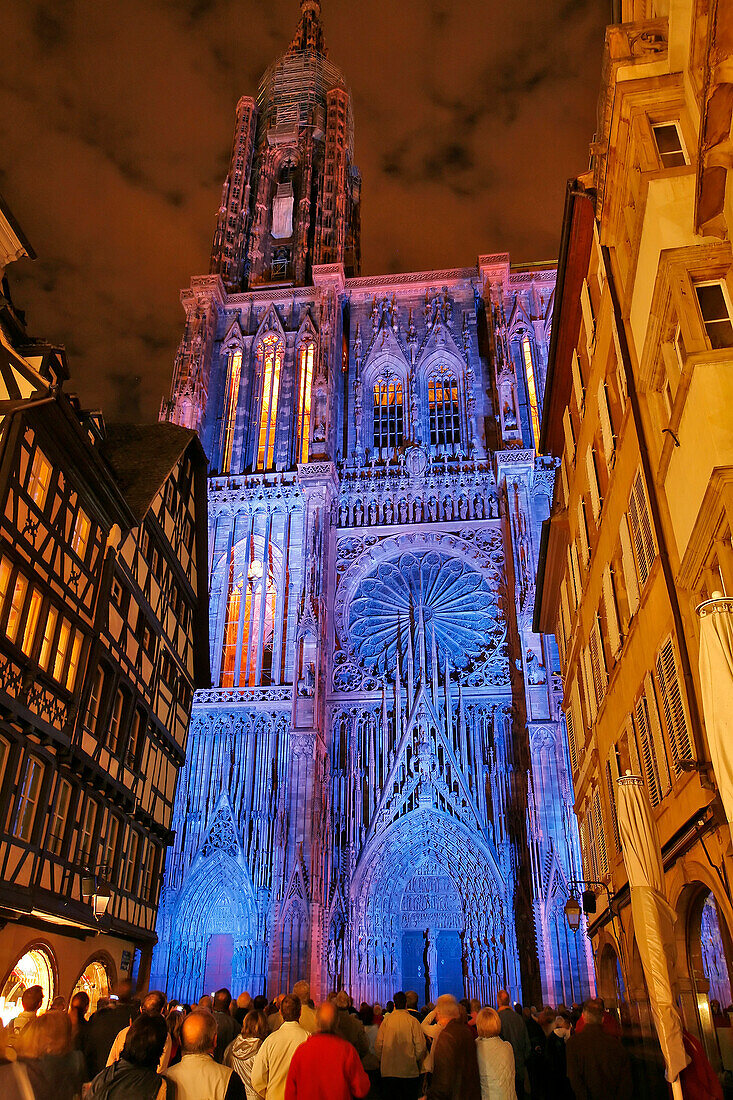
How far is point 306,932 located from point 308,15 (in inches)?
1953

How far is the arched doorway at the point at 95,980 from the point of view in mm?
15734

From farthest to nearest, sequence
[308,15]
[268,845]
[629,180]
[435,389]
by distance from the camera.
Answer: [308,15], [435,389], [268,845], [629,180]

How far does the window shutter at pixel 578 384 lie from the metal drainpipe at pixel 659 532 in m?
3.07

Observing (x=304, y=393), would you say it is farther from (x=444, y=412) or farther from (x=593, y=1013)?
(x=593, y=1013)

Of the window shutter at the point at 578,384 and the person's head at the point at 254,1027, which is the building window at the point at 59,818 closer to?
the person's head at the point at 254,1027

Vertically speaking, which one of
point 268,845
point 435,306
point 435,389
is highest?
point 435,306

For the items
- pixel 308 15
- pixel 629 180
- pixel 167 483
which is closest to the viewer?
pixel 629 180

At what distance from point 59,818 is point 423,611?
16.0 meters

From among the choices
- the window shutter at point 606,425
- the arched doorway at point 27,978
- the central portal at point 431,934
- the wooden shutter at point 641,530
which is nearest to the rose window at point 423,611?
the central portal at point 431,934

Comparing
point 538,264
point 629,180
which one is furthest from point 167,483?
point 538,264

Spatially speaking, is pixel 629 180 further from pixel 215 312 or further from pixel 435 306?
pixel 215 312

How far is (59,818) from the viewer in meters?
14.5

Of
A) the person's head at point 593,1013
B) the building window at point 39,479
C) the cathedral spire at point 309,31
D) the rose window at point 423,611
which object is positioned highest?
the cathedral spire at point 309,31

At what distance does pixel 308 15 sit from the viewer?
52.0m
